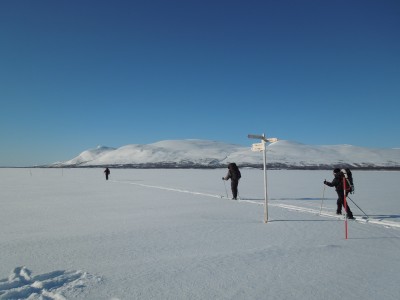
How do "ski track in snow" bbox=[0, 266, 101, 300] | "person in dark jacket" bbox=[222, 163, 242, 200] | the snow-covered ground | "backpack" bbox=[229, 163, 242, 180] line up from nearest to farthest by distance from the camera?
"ski track in snow" bbox=[0, 266, 101, 300] → the snow-covered ground → "person in dark jacket" bbox=[222, 163, 242, 200] → "backpack" bbox=[229, 163, 242, 180]

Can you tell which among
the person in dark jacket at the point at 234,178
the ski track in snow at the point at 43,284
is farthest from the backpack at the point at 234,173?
the ski track in snow at the point at 43,284

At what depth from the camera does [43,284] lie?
3.89 m

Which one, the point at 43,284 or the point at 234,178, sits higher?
the point at 234,178

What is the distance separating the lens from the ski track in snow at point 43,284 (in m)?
3.62

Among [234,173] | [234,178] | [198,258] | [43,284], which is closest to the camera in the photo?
[43,284]

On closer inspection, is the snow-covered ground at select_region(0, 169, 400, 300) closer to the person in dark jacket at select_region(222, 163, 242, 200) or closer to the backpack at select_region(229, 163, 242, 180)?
the person in dark jacket at select_region(222, 163, 242, 200)

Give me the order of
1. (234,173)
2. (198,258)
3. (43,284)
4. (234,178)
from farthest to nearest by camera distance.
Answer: (234,173) < (234,178) < (198,258) < (43,284)

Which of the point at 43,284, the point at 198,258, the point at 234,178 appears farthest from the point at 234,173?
the point at 43,284

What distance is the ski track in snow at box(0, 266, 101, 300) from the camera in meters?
3.62

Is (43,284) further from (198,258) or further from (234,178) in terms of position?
(234,178)

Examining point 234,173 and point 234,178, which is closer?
point 234,178

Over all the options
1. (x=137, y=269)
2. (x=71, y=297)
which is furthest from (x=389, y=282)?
(x=71, y=297)

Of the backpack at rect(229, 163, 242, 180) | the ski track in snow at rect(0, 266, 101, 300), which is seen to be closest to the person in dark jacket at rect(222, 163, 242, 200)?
the backpack at rect(229, 163, 242, 180)

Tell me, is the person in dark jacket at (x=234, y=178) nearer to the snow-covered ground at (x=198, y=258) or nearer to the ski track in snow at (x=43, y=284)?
the snow-covered ground at (x=198, y=258)
